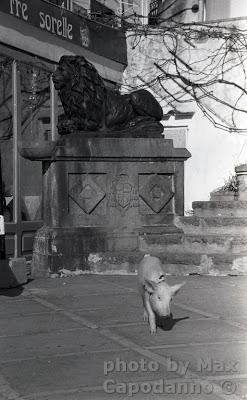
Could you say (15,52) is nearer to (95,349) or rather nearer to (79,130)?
(79,130)

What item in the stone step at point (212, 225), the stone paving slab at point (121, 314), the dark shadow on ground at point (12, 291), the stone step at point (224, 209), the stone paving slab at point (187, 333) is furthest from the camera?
the stone step at point (224, 209)

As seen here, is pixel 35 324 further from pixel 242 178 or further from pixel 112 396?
pixel 242 178

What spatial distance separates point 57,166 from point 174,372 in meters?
5.78

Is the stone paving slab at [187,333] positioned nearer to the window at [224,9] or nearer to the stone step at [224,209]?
the stone step at [224,209]

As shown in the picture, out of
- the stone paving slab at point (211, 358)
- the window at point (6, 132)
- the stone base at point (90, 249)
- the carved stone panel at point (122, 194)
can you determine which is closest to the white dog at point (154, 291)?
the stone paving slab at point (211, 358)

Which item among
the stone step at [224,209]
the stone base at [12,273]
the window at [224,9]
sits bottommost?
the stone base at [12,273]

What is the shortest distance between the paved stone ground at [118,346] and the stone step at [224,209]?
2.34 m

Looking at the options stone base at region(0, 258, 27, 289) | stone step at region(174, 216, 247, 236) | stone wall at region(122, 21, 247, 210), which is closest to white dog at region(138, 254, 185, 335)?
stone base at region(0, 258, 27, 289)

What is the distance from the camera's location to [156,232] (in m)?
10.6

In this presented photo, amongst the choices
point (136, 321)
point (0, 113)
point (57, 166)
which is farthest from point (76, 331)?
point (0, 113)

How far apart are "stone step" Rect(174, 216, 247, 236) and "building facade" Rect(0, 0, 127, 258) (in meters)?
3.04

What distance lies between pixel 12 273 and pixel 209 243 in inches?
115

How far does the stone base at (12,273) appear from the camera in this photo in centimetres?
921

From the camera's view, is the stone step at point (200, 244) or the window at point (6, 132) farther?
the window at point (6, 132)
